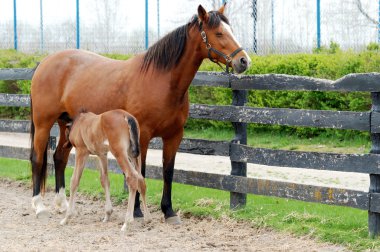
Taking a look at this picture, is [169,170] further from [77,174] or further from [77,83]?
[77,83]

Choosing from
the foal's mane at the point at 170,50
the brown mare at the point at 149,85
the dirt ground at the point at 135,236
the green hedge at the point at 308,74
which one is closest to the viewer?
the dirt ground at the point at 135,236

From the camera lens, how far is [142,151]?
7137 mm

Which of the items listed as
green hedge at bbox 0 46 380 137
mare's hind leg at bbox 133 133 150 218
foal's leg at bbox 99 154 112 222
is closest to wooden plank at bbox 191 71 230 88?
mare's hind leg at bbox 133 133 150 218

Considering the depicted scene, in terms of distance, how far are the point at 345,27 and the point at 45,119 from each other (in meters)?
8.64

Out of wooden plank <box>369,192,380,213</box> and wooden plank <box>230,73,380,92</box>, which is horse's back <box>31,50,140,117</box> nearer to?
wooden plank <box>230,73,380,92</box>

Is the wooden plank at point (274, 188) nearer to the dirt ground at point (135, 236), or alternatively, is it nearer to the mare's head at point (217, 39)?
the dirt ground at point (135, 236)

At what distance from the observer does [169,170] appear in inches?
292

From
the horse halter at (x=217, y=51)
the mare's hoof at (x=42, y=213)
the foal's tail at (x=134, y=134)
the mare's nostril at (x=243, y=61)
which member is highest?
the horse halter at (x=217, y=51)

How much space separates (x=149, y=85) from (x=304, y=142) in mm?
6415

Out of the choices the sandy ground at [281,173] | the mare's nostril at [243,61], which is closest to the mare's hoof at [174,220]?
the mare's nostril at [243,61]

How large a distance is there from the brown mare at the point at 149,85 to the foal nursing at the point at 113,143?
0.27 meters

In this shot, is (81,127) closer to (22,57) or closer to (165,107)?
(165,107)

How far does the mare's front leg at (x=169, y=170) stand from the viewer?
7285 mm

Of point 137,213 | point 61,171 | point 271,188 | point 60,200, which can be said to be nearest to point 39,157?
point 61,171
